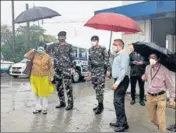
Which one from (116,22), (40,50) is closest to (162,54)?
(116,22)

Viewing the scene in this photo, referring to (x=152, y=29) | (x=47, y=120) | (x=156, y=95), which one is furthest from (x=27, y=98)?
(x=156, y=95)

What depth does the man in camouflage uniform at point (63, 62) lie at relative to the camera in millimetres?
8125

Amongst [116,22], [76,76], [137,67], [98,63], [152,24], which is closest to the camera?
[116,22]

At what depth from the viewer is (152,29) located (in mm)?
11516

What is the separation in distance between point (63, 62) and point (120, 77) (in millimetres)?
2256

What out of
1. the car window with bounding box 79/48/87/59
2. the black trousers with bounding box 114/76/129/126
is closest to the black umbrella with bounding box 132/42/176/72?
the black trousers with bounding box 114/76/129/126

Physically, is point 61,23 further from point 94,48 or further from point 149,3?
point 94,48

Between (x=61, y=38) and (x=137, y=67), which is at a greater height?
(x=61, y=38)

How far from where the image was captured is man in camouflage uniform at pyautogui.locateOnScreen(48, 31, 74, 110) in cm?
812

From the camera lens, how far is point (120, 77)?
247 inches

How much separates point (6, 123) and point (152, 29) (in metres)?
6.09

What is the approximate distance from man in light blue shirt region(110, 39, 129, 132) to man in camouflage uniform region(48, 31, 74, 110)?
1.87 metres

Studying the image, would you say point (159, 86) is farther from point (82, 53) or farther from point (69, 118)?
point (82, 53)

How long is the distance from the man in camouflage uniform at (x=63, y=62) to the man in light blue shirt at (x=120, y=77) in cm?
187
